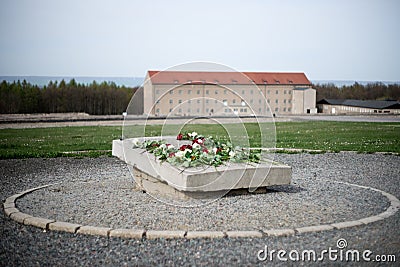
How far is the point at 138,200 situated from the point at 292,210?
7.89 ft

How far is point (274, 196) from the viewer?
756 centimetres

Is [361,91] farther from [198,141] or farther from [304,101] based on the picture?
[198,141]

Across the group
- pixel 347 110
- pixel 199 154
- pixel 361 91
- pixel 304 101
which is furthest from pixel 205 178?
→ pixel 361 91

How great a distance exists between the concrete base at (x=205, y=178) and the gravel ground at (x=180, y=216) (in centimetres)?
24

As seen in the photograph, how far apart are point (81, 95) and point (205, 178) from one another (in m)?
50.9

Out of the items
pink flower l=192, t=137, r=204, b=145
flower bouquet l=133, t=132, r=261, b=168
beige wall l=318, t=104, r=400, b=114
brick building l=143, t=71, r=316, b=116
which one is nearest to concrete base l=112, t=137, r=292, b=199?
flower bouquet l=133, t=132, r=261, b=168

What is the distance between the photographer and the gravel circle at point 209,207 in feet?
20.0

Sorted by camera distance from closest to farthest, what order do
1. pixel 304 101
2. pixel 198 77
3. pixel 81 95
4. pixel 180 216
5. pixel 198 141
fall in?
pixel 180 216 → pixel 198 141 → pixel 198 77 → pixel 304 101 → pixel 81 95

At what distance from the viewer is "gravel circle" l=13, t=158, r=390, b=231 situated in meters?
6.08

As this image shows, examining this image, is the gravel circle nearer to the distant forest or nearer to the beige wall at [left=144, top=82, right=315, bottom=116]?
the beige wall at [left=144, top=82, right=315, bottom=116]

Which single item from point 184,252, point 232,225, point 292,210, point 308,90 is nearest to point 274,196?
point 292,210

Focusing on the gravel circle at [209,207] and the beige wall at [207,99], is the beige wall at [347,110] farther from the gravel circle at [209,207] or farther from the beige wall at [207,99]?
the gravel circle at [209,207]

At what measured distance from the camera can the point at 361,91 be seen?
60719mm

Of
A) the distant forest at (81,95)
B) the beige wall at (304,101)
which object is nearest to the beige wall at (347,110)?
the beige wall at (304,101)
